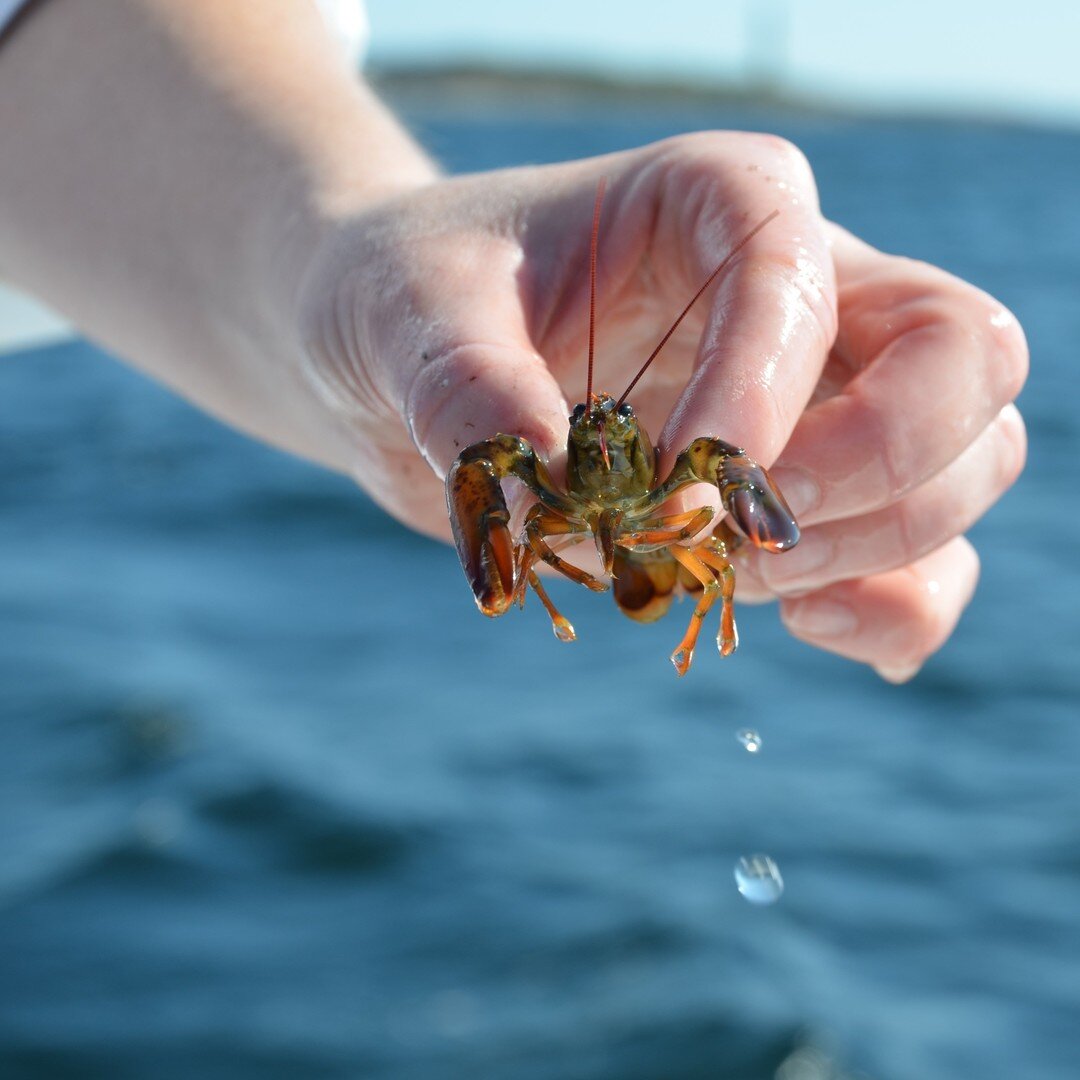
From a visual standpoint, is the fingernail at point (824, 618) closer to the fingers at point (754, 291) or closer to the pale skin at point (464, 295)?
the pale skin at point (464, 295)

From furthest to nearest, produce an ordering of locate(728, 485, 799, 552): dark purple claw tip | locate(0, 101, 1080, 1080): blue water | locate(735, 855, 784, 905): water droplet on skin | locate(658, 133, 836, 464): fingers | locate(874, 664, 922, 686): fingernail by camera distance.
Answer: locate(0, 101, 1080, 1080): blue water
locate(735, 855, 784, 905): water droplet on skin
locate(874, 664, 922, 686): fingernail
locate(658, 133, 836, 464): fingers
locate(728, 485, 799, 552): dark purple claw tip

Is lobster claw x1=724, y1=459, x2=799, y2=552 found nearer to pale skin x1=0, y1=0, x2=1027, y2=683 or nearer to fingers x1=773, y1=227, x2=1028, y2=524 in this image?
pale skin x1=0, y1=0, x2=1027, y2=683

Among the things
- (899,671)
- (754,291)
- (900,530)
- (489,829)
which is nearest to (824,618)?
(899,671)

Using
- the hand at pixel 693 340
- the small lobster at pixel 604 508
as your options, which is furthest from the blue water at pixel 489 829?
the small lobster at pixel 604 508

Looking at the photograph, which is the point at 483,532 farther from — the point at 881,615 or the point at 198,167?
the point at 881,615

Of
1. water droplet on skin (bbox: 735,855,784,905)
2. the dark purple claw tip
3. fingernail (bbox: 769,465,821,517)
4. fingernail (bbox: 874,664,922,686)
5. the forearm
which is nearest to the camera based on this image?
the dark purple claw tip

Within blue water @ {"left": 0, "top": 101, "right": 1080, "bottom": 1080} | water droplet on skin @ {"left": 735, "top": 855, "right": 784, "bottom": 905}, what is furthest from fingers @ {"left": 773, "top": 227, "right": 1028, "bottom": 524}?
blue water @ {"left": 0, "top": 101, "right": 1080, "bottom": 1080}
